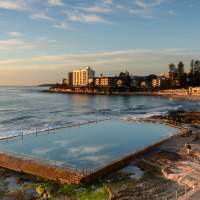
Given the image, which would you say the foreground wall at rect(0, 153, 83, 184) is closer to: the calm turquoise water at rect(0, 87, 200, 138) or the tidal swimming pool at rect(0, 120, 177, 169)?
the tidal swimming pool at rect(0, 120, 177, 169)

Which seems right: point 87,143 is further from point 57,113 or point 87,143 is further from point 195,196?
point 57,113

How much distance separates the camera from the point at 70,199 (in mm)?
19828

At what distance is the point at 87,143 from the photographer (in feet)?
126

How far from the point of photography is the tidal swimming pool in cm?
3052

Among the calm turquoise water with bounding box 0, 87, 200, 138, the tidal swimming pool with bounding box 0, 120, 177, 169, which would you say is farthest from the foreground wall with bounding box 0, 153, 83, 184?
the calm turquoise water with bounding box 0, 87, 200, 138

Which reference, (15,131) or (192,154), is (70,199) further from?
(15,131)

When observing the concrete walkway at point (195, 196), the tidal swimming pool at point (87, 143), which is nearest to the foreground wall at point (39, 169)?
the tidal swimming pool at point (87, 143)

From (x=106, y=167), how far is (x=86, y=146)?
11.9 metres

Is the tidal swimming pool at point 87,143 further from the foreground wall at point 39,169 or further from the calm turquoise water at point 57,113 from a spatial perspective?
the calm turquoise water at point 57,113

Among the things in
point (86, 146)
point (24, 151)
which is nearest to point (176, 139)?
point (86, 146)

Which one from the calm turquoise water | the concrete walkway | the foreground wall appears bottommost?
the calm turquoise water

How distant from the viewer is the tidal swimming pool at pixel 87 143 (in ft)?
100

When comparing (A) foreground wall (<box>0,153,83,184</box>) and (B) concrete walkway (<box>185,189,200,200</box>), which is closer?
(B) concrete walkway (<box>185,189,200,200</box>)

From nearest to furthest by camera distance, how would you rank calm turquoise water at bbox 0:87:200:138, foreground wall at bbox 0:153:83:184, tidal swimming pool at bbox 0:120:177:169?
foreground wall at bbox 0:153:83:184, tidal swimming pool at bbox 0:120:177:169, calm turquoise water at bbox 0:87:200:138
